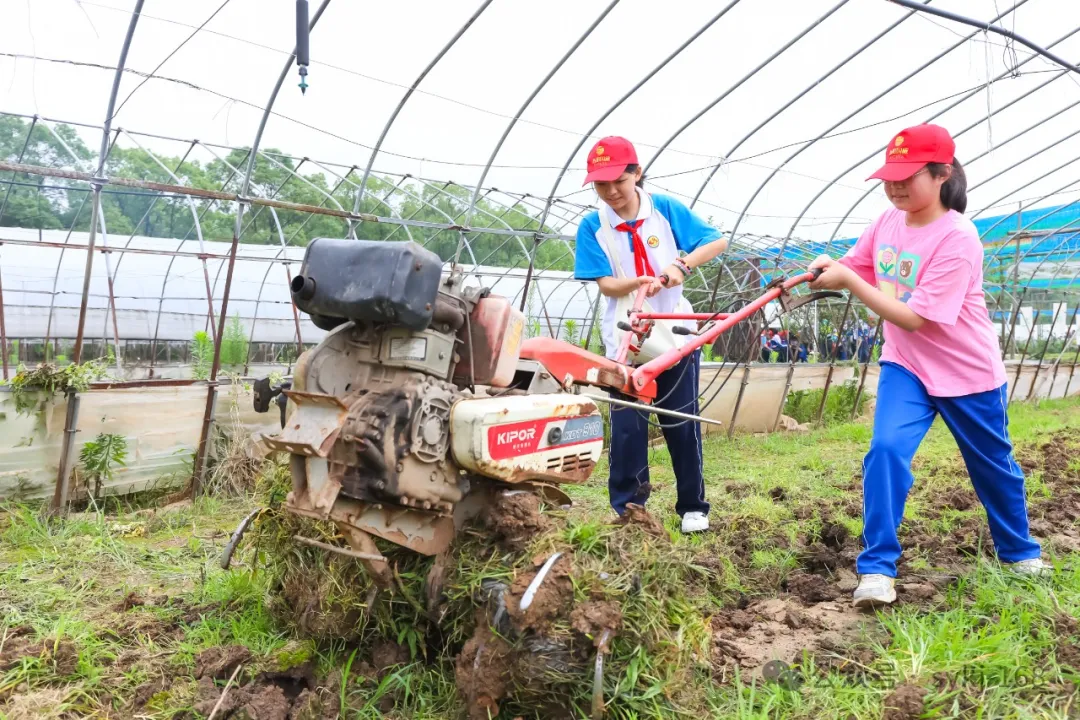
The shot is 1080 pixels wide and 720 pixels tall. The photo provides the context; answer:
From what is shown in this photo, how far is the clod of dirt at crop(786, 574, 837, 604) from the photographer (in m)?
3.44

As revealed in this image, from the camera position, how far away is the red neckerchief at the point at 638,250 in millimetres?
3990


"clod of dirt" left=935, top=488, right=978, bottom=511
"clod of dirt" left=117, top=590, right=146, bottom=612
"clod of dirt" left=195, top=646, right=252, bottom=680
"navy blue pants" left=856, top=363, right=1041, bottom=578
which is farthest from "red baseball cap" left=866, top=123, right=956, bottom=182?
"clod of dirt" left=117, top=590, right=146, bottom=612

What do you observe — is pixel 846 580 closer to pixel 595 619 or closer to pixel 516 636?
pixel 595 619

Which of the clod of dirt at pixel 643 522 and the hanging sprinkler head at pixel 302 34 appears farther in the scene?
the hanging sprinkler head at pixel 302 34

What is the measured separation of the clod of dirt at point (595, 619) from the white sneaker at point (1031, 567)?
6.37 feet

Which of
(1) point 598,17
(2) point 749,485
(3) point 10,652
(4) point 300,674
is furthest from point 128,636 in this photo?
(1) point 598,17

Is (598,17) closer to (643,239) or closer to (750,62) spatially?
(750,62)

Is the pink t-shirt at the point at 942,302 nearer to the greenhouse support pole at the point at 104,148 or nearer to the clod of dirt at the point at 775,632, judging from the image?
the clod of dirt at the point at 775,632

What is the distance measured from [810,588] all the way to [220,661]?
226 cm

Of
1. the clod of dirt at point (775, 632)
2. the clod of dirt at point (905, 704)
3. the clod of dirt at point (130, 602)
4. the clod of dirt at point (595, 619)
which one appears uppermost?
the clod of dirt at point (595, 619)

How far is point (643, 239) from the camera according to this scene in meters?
4.02

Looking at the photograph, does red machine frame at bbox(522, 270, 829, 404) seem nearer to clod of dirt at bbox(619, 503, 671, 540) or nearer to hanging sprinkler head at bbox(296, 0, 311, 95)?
clod of dirt at bbox(619, 503, 671, 540)

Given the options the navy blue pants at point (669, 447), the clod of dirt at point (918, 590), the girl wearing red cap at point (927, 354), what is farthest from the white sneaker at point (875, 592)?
the navy blue pants at point (669, 447)

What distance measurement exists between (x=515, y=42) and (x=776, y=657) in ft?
19.1
